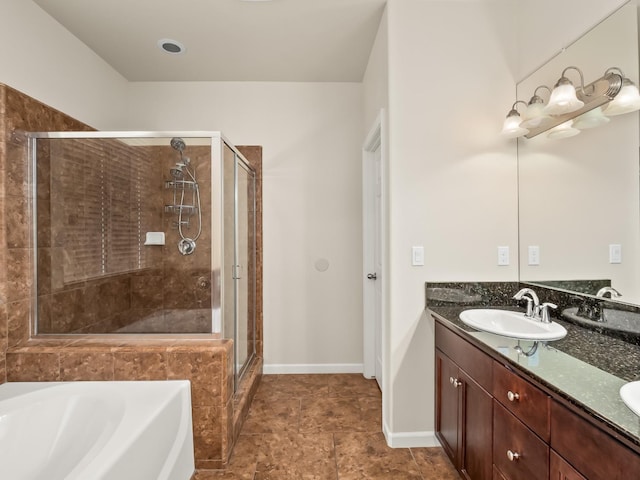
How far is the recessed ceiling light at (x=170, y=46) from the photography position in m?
2.44

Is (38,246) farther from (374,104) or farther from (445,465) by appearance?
(445,465)

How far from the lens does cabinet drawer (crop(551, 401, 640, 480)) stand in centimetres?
77

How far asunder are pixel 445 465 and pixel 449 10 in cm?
275

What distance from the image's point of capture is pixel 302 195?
3.08 m

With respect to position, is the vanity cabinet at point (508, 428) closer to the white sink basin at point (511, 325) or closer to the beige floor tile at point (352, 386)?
the white sink basin at point (511, 325)

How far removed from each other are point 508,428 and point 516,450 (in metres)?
0.07

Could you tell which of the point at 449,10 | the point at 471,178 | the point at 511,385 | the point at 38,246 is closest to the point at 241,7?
the point at 449,10

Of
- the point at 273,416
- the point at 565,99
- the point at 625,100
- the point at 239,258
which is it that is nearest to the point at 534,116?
the point at 565,99

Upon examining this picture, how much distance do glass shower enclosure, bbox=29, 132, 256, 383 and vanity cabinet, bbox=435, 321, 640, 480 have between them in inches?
55.2

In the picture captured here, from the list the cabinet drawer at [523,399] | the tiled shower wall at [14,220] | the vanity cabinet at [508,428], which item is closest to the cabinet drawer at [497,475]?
the vanity cabinet at [508,428]

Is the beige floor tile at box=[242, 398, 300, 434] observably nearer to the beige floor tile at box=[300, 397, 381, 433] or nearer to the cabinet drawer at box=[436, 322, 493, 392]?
the beige floor tile at box=[300, 397, 381, 433]

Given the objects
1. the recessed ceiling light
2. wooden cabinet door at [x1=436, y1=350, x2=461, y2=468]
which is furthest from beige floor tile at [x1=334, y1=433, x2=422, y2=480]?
the recessed ceiling light

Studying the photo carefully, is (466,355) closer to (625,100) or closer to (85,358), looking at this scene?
(625,100)

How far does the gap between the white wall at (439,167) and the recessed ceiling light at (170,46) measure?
1615 millimetres
